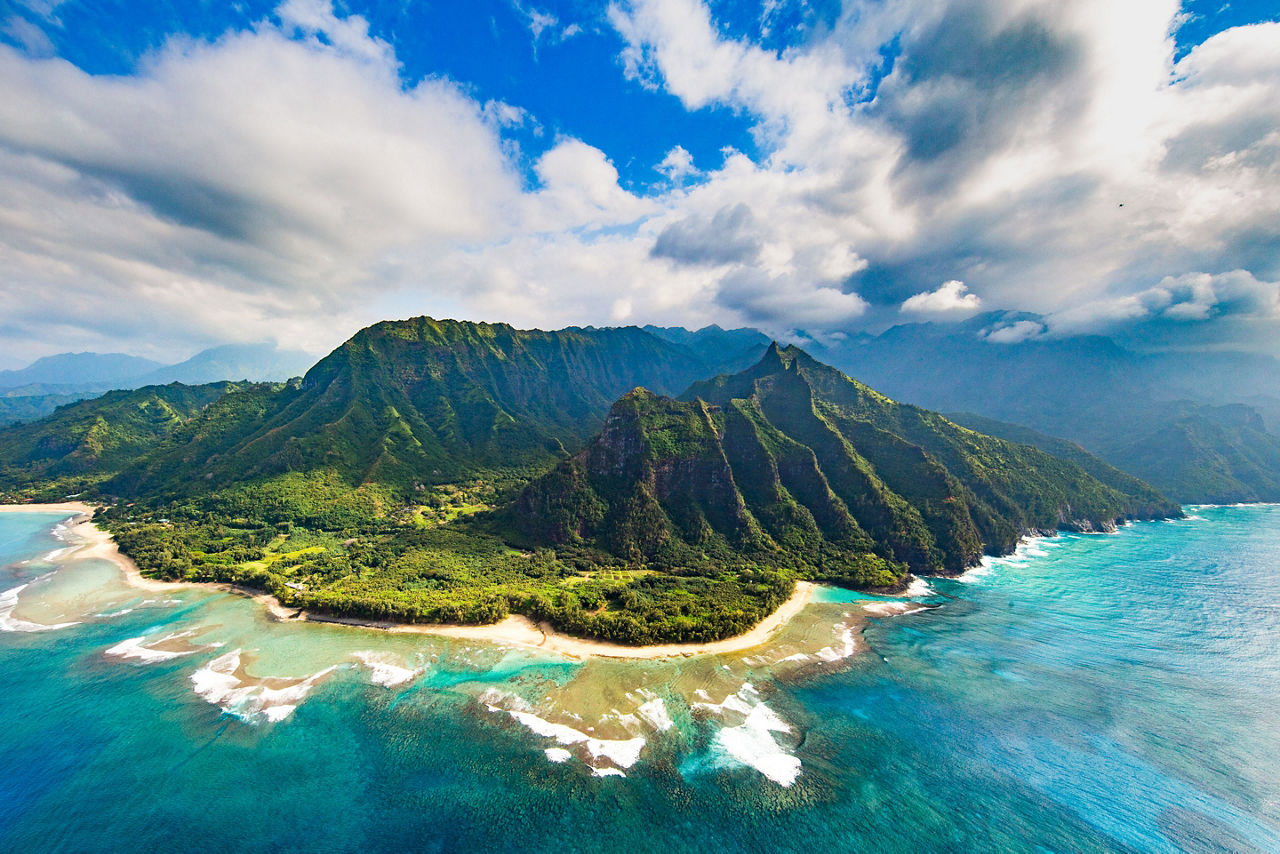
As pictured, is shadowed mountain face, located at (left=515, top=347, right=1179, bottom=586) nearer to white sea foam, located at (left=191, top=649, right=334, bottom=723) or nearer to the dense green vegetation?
the dense green vegetation

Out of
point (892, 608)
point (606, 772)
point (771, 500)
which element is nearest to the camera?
point (606, 772)

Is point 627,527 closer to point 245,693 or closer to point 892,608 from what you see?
point 892,608

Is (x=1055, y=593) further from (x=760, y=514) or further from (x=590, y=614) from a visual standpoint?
(x=590, y=614)

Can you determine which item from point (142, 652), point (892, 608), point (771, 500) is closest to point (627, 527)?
point (771, 500)

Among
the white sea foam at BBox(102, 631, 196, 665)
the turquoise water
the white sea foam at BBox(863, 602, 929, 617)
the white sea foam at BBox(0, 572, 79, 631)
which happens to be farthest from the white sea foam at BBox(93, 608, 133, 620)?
the white sea foam at BBox(863, 602, 929, 617)

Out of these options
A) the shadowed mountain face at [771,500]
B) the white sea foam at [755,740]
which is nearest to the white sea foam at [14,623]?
the shadowed mountain face at [771,500]

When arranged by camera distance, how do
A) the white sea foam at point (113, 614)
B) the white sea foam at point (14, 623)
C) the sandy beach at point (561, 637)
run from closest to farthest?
the sandy beach at point (561, 637), the white sea foam at point (14, 623), the white sea foam at point (113, 614)

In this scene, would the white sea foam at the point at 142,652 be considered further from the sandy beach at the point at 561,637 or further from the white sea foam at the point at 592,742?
the white sea foam at the point at 592,742
